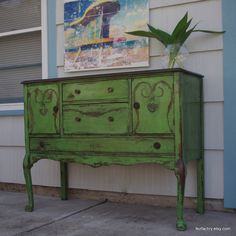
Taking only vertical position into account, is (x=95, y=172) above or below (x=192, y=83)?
below

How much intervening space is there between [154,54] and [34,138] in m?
1.28

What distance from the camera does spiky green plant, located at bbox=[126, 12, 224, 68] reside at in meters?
3.35

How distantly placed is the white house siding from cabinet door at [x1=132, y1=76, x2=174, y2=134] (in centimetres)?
62

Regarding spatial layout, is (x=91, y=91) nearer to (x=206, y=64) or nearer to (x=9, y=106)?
(x=206, y=64)

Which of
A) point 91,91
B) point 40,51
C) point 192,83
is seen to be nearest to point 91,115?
point 91,91

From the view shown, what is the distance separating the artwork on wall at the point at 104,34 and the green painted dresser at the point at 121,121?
0.62 meters

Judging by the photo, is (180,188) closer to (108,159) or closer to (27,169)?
(108,159)

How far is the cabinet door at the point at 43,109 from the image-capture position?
134 inches

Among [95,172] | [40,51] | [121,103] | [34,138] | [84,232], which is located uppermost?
[40,51]

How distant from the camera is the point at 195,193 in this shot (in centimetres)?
348

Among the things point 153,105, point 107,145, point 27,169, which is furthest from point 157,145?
point 27,169

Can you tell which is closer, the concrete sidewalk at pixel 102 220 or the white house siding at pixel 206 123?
the concrete sidewalk at pixel 102 220

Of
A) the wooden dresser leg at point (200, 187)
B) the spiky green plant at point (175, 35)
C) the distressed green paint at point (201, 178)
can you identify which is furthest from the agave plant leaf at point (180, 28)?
the wooden dresser leg at point (200, 187)

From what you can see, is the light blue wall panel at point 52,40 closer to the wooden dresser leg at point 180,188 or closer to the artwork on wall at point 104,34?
the artwork on wall at point 104,34
